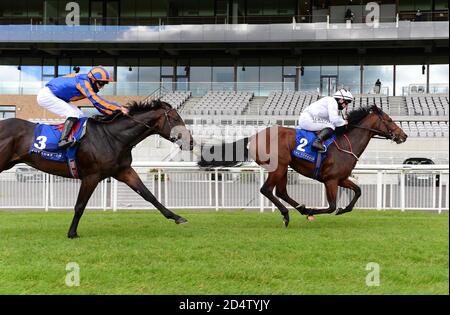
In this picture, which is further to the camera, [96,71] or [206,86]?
[206,86]

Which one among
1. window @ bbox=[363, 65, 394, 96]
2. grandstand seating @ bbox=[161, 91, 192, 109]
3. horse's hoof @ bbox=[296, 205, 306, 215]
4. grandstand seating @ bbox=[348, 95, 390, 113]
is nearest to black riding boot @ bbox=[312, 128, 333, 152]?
horse's hoof @ bbox=[296, 205, 306, 215]

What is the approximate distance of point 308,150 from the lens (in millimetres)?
6988

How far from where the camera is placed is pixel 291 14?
3041 centimetres

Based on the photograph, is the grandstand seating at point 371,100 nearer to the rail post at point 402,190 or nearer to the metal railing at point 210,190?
the metal railing at point 210,190

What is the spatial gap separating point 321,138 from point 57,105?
3429 millimetres

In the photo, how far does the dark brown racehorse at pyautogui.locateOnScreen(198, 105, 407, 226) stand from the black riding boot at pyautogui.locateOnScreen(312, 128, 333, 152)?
153mm

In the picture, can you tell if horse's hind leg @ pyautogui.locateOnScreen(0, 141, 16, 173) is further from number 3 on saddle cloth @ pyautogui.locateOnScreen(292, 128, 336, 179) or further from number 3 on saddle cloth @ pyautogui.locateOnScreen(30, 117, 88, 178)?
number 3 on saddle cloth @ pyautogui.locateOnScreen(292, 128, 336, 179)

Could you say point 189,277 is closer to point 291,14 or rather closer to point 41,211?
point 41,211

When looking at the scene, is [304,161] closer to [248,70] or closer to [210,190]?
[210,190]

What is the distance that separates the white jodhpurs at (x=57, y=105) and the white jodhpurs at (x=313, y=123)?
2.99 meters

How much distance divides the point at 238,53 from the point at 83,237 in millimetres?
25556

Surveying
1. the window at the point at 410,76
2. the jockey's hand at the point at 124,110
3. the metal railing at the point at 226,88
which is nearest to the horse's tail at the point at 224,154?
the jockey's hand at the point at 124,110

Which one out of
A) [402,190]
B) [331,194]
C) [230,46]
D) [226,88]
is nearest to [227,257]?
[331,194]
